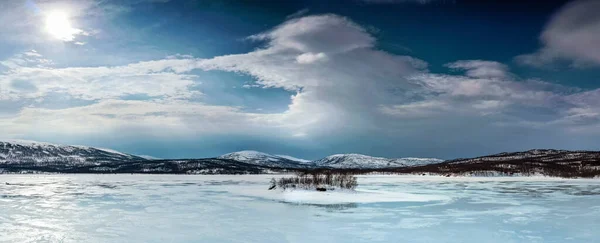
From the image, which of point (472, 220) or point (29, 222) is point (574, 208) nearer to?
point (472, 220)

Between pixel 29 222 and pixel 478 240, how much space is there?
15.8 metres

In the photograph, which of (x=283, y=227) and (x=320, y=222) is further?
(x=320, y=222)

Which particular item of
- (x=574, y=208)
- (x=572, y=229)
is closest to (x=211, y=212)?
(x=572, y=229)

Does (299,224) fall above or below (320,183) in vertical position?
below

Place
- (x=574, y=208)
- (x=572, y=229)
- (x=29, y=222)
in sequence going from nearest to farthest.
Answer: (x=572, y=229), (x=29, y=222), (x=574, y=208)

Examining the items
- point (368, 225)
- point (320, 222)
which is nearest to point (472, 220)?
point (368, 225)

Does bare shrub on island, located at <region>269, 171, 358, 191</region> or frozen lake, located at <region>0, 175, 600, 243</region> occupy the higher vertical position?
bare shrub on island, located at <region>269, 171, 358, 191</region>

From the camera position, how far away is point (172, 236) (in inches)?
520

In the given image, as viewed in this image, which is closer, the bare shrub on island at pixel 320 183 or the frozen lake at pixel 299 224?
the frozen lake at pixel 299 224

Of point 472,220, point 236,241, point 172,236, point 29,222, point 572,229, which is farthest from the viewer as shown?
point 472,220

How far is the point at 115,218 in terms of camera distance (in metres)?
17.5

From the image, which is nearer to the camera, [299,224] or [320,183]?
[299,224]

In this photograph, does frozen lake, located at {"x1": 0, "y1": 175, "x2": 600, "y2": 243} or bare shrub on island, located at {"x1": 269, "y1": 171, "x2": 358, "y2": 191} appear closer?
frozen lake, located at {"x1": 0, "y1": 175, "x2": 600, "y2": 243}

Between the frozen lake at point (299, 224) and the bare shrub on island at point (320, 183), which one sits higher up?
the bare shrub on island at point (320, 183)
